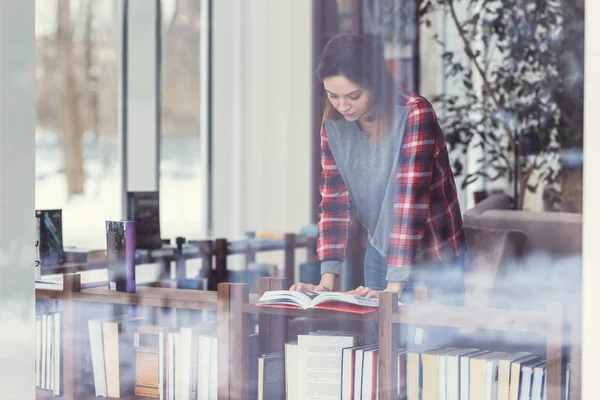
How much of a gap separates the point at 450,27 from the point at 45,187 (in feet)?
7.68

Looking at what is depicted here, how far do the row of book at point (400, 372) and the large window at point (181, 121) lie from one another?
1287mm

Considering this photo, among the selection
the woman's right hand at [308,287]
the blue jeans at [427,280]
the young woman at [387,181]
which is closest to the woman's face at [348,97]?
the young woman at [387,181]

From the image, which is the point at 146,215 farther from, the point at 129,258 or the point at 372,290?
the point at 372,290

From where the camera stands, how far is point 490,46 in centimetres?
478

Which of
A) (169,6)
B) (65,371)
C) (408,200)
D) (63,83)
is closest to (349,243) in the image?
(408,200)

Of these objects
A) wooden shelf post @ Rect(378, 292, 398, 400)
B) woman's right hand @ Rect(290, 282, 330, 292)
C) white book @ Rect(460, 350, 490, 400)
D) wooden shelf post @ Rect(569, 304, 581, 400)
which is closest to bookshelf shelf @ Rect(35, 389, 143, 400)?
woman's right hand @ Rect(290, 282, 330, 292)

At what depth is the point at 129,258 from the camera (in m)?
2.84

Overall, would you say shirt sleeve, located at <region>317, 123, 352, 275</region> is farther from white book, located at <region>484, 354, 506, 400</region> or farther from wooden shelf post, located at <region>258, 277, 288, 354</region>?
white book, located at <region>484, 354, 506, 400</region>

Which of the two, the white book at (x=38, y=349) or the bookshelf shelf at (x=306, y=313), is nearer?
the bookshelf shelf at (x=306, y=313)

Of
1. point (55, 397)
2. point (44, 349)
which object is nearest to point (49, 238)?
A: point (44, 349)

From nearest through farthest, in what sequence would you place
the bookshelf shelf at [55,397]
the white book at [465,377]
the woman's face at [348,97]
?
the white book at [465,377], the woman's face at [348,97], the bookshelf shelf at [55,397]

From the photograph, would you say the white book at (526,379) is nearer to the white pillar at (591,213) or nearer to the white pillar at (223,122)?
the white pillar at (591,213)

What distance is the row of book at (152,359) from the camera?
2643 millimetres

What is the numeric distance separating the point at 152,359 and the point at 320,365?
23.3 inches
